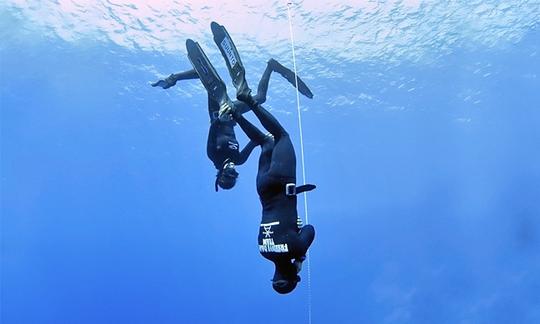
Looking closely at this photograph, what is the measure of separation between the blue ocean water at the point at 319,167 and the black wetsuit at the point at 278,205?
1234 centimetres

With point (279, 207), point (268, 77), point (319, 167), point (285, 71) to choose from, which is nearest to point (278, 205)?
point (279, 207)

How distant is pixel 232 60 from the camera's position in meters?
6.30

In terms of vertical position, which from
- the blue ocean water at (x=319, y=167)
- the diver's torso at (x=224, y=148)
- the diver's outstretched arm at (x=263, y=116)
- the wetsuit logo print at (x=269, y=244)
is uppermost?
the blue ocean water at (x=319, y=167)

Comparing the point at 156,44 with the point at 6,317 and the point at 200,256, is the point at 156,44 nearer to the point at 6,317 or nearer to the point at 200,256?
the point at 200,256

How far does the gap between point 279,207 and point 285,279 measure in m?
0.88

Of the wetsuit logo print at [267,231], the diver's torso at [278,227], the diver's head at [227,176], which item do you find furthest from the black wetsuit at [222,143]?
the wetsuit logo print at [267,231]

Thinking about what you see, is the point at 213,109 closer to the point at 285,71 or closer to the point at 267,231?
the point at 285,71

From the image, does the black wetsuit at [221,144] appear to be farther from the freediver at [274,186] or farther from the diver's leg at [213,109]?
the freediver at [274,186]

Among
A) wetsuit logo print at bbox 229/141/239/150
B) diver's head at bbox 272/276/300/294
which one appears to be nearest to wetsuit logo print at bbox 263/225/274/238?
diver's head at bbox 272/276/300/294

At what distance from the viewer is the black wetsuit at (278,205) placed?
5.57 m

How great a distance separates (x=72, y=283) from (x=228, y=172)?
2391 inches

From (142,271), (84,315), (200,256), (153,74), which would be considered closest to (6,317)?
(84,315)

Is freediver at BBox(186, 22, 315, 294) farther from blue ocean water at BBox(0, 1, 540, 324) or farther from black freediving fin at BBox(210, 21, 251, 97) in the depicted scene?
blue ocean water at BBox(0, 1, 540, 324)

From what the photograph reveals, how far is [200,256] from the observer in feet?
216
